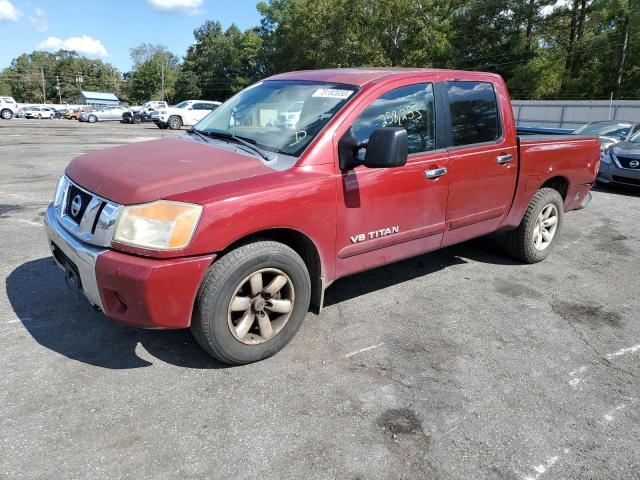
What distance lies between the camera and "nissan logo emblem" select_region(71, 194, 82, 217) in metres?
3.04

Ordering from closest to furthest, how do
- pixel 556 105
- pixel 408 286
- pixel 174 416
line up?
pixel 174 416
pixel 408 286
pixel 556 105

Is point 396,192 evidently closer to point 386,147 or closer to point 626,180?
point 386,147

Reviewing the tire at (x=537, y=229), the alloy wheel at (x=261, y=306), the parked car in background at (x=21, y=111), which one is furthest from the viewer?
the parked car in background at (x=21, y=111)

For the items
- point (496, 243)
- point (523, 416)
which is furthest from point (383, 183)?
point (496, 243)

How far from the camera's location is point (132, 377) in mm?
2938

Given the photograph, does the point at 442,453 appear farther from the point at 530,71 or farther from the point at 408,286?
the point at 530,71

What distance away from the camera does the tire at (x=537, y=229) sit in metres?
4.88

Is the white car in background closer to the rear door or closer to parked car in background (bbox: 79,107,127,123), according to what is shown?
parked car in background (bbox: 79,107,127,123)

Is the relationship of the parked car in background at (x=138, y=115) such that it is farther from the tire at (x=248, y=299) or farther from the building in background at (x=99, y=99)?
the building in background at (x=99, y=99)

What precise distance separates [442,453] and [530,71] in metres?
40.8

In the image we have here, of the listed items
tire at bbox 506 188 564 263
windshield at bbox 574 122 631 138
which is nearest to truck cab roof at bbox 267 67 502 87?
tire at bbox 506 188 564 263

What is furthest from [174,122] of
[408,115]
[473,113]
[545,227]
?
[408,115]

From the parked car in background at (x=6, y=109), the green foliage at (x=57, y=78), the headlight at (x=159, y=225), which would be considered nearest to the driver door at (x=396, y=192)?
the headlight at (x=159, y=225)

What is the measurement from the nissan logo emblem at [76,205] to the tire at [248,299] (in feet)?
3.22
